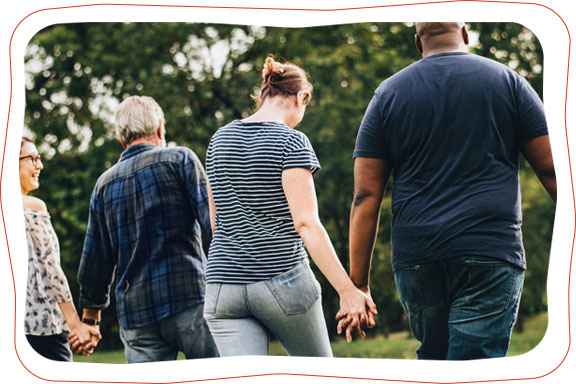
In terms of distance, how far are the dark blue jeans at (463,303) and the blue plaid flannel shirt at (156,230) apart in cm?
89

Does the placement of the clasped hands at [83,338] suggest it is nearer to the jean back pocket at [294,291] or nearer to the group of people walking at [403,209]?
the group of people walking at [403,209]

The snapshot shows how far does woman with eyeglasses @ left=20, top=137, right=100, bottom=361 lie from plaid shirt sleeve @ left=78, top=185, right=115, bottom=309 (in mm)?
153

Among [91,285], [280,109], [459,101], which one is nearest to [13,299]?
[91,285]

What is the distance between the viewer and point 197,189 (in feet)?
8.79

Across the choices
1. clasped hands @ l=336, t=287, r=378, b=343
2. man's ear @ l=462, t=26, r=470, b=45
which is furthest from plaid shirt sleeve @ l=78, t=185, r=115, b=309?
man's ear @ l=462, t=26, r=470, b=45

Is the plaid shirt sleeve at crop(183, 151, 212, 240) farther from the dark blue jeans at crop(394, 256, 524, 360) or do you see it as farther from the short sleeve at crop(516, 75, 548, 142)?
the short sleeve at crop(516, 75, 548, 142)

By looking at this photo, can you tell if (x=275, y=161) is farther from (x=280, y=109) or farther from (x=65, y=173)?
(x=65, y=173)

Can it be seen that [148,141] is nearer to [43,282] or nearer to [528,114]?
[43,282]

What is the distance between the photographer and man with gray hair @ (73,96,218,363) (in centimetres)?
268

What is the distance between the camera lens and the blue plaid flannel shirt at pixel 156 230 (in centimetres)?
268

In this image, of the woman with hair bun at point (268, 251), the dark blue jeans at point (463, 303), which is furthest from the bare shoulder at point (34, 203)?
the dark blue jeans at point (463, 303)

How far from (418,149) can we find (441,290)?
53cm

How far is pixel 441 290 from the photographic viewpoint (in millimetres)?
2314

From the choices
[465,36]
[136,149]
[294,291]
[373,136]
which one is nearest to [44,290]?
[136,149]
